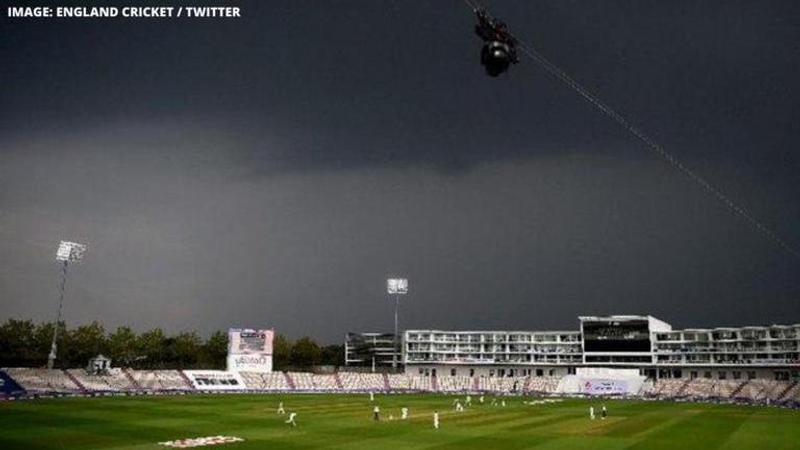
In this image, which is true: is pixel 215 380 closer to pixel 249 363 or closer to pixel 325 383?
pixel 249 363

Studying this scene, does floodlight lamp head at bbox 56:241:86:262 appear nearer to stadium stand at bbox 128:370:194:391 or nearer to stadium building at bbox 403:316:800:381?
stadium stand at bbox 128:370:194:391

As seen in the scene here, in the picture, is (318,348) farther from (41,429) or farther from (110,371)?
(41,429)

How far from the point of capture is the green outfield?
4156 cm

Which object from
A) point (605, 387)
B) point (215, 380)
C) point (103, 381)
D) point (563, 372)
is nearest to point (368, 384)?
point (215, 380)

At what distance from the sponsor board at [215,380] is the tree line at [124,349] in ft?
26.1

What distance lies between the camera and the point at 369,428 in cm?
5091

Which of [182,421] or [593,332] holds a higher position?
[593,332]

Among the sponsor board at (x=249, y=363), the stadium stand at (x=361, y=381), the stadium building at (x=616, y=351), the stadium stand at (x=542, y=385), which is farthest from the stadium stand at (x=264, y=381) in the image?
the stadium building at (x=616, y=351)

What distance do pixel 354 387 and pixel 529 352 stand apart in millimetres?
57516

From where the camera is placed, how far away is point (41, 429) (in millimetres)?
45750

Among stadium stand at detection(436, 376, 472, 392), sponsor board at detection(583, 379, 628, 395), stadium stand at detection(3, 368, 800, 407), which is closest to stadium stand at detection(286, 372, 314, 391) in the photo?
stadium stand at detection(3, 368, 800, 407)

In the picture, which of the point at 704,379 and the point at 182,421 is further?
the point at 704,379

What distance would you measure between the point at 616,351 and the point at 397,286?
53481mm

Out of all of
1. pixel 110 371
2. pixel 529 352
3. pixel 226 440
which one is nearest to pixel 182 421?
pixel 226 440
